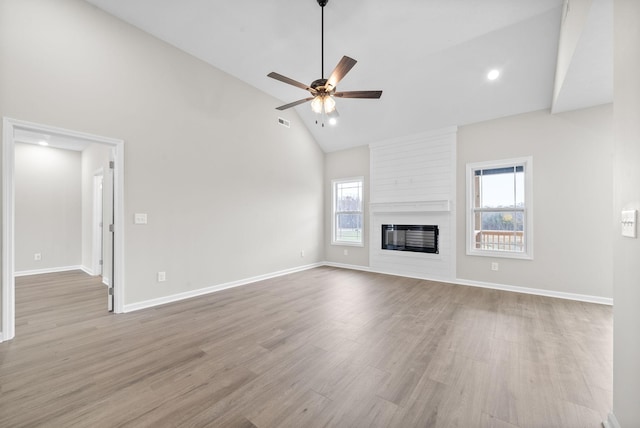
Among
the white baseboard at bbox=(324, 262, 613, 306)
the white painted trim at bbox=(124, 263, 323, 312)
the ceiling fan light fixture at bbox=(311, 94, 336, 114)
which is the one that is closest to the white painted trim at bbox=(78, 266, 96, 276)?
Answer: the white painted trim at bbox=(124, 263, 323, 312)

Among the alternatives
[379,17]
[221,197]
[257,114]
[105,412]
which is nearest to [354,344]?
[105,412]

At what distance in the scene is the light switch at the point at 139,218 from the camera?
336cm

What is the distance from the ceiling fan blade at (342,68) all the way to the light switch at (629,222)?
2066mm

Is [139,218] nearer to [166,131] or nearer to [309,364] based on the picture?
[166,131]

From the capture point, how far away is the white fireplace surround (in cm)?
486

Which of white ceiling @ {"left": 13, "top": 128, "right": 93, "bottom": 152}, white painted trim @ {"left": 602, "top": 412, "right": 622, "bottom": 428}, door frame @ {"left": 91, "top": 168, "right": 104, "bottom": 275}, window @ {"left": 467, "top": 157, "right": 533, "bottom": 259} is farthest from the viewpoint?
door frame @ {"left": 91, "top": 168, "right": 104, "bottom": 275}

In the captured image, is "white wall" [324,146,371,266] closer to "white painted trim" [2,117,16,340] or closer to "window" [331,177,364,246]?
"window" [331,177,364,246]

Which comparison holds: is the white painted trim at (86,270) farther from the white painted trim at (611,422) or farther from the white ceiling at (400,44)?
the white painted trim at (611,422)

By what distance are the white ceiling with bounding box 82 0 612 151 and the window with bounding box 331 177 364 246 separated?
204cm

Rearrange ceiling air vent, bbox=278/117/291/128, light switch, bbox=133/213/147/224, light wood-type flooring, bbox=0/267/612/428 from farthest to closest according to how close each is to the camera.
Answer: ceiling air vent, bbox=278/117/291/128
light switch, bbox=133/213/147/224
light wood-type flooring, bbox=0/267/612/428

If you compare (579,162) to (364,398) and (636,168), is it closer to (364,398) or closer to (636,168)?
(636,168)

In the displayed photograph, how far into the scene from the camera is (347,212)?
6367 mm

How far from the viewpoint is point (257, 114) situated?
4.86 metres

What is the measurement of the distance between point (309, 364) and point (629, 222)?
7.16 feet
